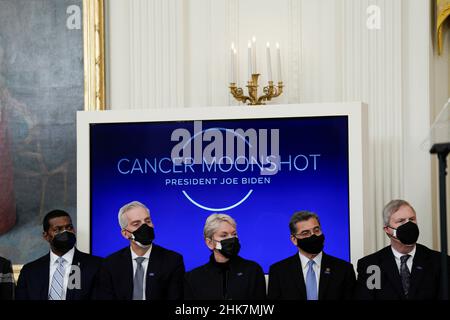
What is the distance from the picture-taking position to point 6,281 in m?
7.15

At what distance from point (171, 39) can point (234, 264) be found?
2.29m

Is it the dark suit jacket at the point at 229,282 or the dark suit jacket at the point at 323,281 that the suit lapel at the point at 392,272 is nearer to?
the dark suit jacket at the point at 323,281

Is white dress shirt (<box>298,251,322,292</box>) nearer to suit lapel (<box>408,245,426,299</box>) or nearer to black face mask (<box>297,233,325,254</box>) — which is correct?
black face mask (<box>297,233,325,254</box>)

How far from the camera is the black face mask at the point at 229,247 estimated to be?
22.1 ft

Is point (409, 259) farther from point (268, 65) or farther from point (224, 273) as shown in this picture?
point (268, 65)

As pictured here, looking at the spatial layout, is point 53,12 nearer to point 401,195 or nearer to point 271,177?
point 271,177

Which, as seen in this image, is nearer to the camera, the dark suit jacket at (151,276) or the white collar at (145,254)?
the dark suit jacket at (151,276)

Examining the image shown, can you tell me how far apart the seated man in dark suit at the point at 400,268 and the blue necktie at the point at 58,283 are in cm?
215

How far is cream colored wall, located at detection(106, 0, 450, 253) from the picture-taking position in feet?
25.5

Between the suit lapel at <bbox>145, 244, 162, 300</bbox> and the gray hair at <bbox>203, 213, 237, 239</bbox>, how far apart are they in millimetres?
454

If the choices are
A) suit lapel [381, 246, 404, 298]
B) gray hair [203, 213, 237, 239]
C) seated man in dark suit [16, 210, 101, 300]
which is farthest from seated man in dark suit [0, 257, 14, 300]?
suit lapel [381, 246, 404, 298]

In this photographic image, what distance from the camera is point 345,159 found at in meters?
7.09

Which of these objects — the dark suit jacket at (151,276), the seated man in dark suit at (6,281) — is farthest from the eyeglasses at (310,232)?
the seated man in dark suit at (6,281)
